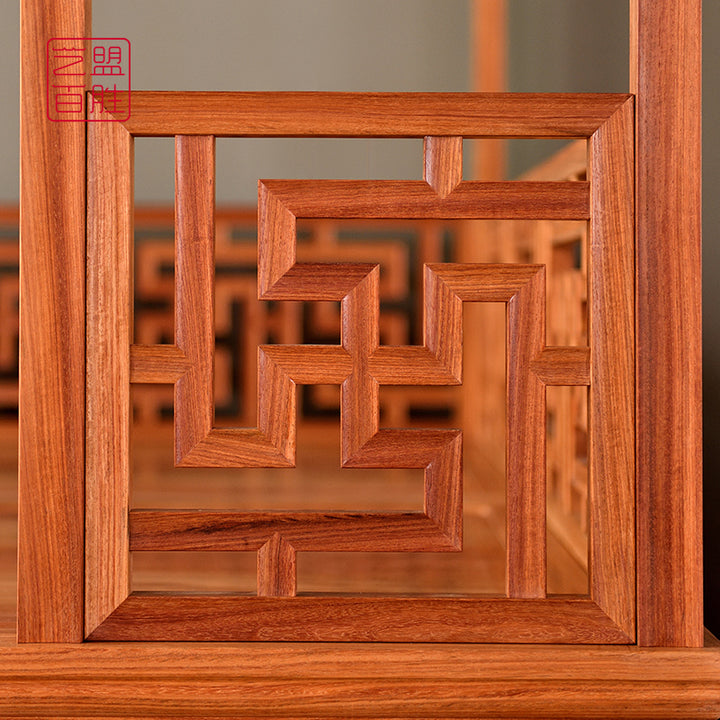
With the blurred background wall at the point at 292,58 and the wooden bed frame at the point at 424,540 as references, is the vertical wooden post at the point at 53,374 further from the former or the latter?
the blurred background wall at the point at 292,58

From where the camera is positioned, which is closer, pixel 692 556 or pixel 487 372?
pixel 692 556

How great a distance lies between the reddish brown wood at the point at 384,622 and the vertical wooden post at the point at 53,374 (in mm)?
57

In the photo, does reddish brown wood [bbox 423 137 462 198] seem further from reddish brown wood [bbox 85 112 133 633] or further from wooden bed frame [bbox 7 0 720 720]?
reddish brown wood [bbox 85 112 133 633]

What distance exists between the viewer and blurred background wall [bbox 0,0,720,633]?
5.51ft

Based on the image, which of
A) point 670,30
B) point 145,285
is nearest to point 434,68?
point 145,285

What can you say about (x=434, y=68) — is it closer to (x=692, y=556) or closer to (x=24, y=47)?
(x=24, y=47)

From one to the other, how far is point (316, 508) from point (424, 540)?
0.73 metres

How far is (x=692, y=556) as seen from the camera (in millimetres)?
650

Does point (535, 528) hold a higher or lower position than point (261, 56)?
lower

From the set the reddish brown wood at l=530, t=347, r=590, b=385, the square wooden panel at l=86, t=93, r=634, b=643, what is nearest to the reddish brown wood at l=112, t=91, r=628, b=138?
the square wooden panel at l=86, t=93, r=634, b=643

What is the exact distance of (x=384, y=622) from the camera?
66 cm

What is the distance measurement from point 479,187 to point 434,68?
1.19 m

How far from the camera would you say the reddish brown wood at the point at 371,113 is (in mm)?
663

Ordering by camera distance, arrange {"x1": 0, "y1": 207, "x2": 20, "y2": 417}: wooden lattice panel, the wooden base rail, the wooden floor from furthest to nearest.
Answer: {"x1": 0, "y1": 207, "x2": 20, "y2": 417}: wooden lattice panel, the wooden floor, the wooden base rail
